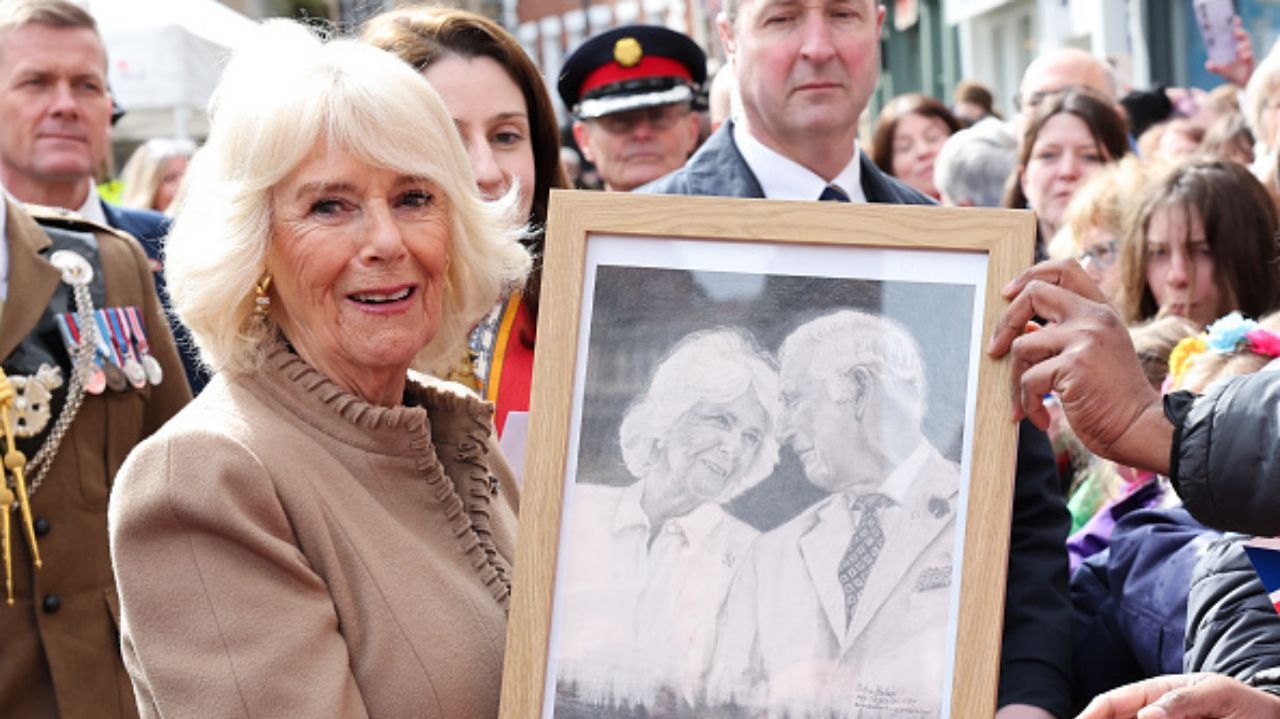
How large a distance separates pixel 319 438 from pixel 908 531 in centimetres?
94

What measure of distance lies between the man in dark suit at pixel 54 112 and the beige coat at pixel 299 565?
2850mm

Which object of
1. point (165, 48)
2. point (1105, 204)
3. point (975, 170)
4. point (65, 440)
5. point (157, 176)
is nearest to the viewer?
point (65, 440)

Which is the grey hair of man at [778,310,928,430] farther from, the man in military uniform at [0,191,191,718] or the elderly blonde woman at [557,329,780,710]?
the man in military uniform at [0,191,191,718]

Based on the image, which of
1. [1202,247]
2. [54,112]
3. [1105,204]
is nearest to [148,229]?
[54,112]

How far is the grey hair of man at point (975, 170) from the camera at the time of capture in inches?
317

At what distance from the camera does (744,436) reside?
9.04ft

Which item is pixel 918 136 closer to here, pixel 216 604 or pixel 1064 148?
pixel 1064 148

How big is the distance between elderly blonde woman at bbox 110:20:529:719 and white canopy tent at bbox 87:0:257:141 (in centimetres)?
942

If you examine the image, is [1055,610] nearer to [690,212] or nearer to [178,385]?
[690,212]

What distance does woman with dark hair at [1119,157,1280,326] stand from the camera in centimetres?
532

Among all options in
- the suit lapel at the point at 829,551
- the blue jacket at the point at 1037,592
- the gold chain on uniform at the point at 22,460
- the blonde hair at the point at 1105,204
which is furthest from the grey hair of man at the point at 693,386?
the blonde hair at the point at 1105,204

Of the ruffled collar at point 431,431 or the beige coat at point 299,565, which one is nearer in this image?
the beige coat at point 299,565

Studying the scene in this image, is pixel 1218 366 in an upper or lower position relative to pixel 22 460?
upper

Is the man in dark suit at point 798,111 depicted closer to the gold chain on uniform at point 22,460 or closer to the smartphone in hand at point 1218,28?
the gold chain on uniform at point 22,460
